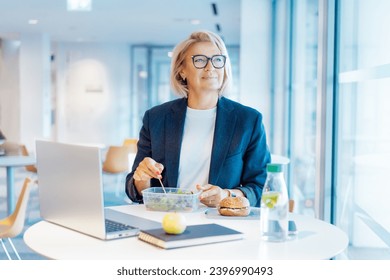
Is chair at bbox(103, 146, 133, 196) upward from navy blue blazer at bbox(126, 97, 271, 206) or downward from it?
downward

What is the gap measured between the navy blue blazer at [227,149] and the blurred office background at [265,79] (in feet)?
1.81

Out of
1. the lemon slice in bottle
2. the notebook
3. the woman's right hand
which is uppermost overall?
the woman's right hand

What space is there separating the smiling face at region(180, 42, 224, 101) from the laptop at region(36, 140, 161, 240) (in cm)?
65

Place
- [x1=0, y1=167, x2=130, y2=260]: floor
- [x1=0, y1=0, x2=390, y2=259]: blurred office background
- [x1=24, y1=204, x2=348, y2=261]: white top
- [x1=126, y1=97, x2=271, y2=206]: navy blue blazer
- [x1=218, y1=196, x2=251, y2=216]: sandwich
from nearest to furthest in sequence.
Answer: [x1=24, y1=204, x2=348, y2=261]: white top → [x1=218, y1=196, x2=251, y2=216]: sandwich → [x1=126, y1=97, x2=271, y2=206]: navy blue blazer → [x1=0, y1=0, x2=390, y2=259]: blurred office background → [x1=0, y1=167, x2=130, y2=260]: floor

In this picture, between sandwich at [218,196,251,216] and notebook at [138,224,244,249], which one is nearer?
notebook at [138,224,244,249]

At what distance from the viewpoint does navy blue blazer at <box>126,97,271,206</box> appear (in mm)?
2180

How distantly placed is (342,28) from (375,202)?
3.85 ft

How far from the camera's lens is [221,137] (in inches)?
86.8

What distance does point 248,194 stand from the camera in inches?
83.5

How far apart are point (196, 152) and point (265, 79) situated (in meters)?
4.56

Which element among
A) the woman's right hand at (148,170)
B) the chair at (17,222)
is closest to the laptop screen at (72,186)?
the woman's right hand at (148,170)

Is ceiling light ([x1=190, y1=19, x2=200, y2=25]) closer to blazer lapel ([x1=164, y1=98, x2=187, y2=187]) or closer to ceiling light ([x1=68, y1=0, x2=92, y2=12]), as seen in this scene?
ceiling light ([x1=68, y1=0, x2=92, y2=12])

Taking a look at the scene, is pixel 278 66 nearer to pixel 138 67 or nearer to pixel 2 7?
pixel 2 7

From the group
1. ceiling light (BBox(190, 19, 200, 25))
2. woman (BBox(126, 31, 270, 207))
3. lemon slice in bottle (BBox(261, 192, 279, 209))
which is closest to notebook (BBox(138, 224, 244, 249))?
lemon slice in bottle (BBox(261, 192, 279, 209))
